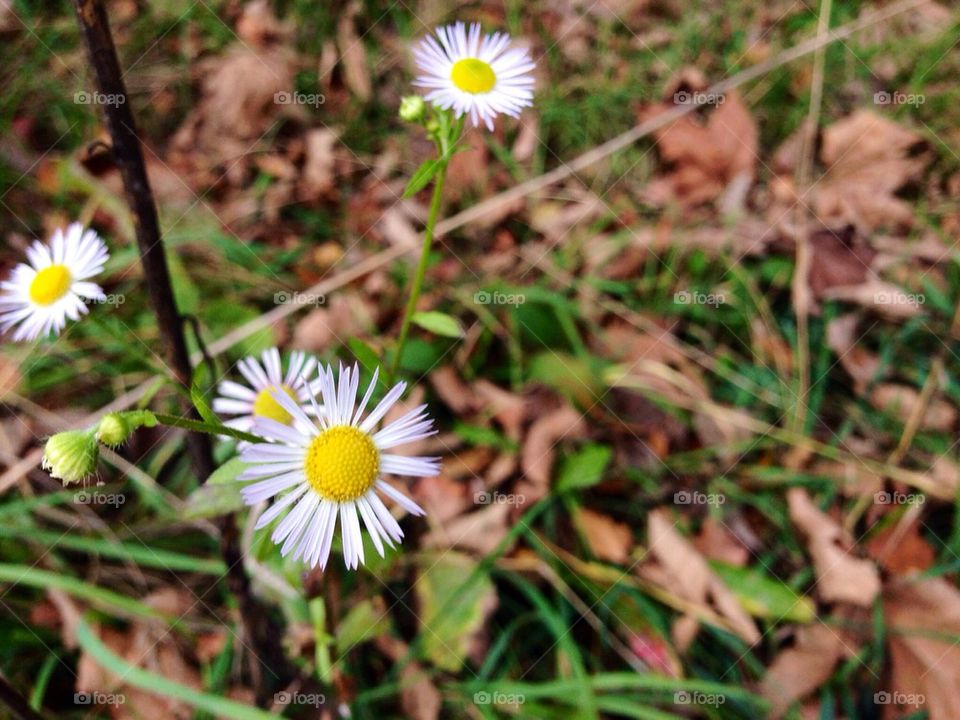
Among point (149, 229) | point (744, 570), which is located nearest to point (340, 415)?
point (149, 229)

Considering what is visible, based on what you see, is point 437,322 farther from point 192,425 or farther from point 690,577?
point 690,577

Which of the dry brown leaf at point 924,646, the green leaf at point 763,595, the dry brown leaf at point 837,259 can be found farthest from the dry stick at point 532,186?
the dry brown leaf at point 924,646

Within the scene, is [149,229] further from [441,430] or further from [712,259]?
[712,259]

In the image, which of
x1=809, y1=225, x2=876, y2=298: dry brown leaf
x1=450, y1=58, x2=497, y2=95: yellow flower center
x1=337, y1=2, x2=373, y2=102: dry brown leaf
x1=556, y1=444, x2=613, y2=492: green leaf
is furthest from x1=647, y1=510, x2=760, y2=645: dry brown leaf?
x1=337, y1=2, x2=373, y2=102: dry brown leaf

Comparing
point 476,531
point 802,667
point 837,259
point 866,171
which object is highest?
point 866,171

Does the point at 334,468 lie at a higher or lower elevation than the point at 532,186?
lower

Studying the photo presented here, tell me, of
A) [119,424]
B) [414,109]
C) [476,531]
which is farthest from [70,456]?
[476,531]

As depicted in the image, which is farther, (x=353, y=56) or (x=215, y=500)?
(x=353, y=56)

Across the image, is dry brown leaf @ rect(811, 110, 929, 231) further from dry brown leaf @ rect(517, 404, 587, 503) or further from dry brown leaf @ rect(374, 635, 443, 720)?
dry brown leaf @ rect(374, 635, 443, 720)
